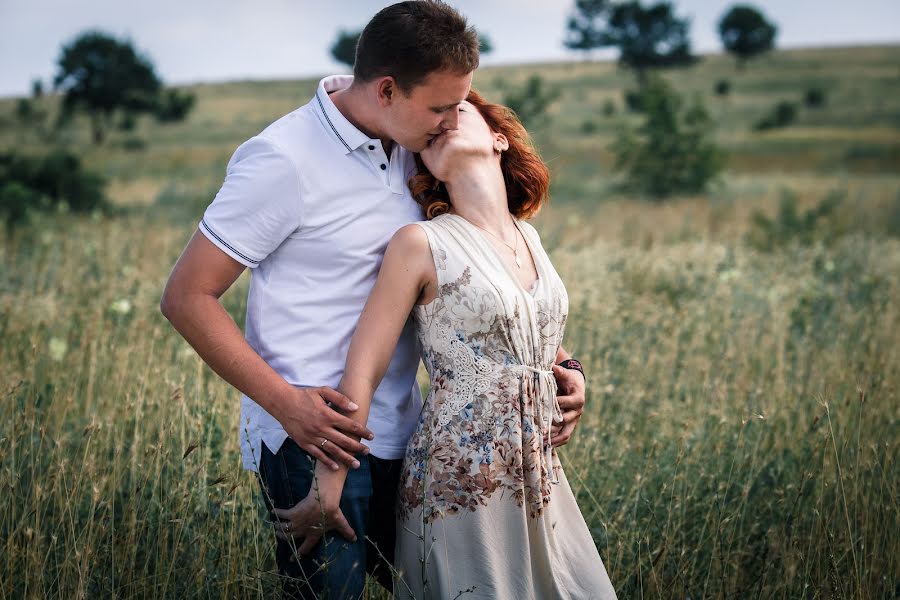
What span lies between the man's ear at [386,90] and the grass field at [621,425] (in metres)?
1.26

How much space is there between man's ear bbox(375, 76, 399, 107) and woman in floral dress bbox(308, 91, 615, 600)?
18cm

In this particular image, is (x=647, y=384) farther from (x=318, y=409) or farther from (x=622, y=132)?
(x=622, y=132)

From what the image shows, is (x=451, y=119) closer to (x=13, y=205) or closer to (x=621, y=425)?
(x=621, y=425)

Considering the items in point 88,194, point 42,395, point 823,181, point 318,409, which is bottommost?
point 823,181

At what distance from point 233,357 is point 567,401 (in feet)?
3.24

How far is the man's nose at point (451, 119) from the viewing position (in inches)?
93.2

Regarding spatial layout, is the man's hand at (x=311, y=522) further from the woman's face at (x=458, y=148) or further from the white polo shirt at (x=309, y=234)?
the woman's face at (x=458, y=148)

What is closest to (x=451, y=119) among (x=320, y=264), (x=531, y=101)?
(x=320, y=264)

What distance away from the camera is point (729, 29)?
6756 centimetres

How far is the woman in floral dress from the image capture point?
90.2 inches

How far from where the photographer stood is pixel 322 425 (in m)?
2.18

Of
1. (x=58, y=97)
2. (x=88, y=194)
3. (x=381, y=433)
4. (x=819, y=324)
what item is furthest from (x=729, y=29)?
(x=381, y=433)

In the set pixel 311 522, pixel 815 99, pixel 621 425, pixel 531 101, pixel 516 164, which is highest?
pixel 516 164

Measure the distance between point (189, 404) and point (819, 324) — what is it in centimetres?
439
